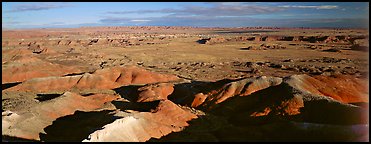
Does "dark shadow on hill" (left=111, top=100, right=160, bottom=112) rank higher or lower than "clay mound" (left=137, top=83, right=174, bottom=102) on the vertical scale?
lower

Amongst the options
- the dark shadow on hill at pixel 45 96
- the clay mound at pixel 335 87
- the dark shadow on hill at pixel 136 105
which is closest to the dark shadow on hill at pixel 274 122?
the clay mound at pixel 335 87

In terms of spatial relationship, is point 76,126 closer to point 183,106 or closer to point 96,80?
point 183,106

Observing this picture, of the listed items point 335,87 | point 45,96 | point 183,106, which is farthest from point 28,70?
point 335,87

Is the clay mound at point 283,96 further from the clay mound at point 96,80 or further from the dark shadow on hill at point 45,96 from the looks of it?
the dark shadow on hill at point 45,96

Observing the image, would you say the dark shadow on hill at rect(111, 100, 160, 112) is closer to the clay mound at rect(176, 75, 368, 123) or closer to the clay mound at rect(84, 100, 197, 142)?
the clay mound at rect(84, 100, 197, 142)

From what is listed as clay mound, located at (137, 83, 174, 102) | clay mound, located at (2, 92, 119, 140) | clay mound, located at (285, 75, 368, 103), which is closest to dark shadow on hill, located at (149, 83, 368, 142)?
clay mound, located at (285, 75, 368, 103)
